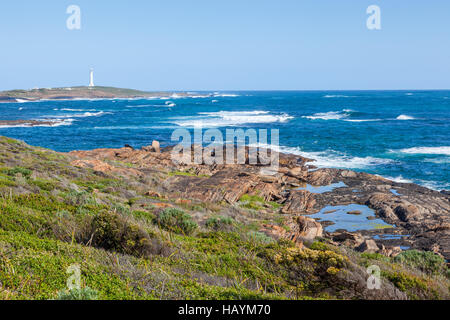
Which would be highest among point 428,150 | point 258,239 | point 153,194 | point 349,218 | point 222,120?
point 222,120

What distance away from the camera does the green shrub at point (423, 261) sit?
841 centimetres

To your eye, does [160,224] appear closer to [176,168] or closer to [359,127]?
[176,168]

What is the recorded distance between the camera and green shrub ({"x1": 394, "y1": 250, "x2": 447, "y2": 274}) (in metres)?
8.41

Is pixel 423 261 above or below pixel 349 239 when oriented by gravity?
above

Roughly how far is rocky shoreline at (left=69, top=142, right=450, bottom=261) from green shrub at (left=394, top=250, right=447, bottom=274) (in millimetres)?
2123

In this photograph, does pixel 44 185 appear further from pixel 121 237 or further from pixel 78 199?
pixel 121 237

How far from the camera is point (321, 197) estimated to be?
2005cm

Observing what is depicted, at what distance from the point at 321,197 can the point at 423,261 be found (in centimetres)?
1111

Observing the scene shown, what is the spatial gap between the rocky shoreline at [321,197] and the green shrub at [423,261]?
212 centimetres

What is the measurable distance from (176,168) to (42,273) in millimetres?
19996

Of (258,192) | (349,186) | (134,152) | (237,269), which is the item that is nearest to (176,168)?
(134,152)

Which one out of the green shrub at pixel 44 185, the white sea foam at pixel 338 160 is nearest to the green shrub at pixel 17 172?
the green shrub at pixel 44 185

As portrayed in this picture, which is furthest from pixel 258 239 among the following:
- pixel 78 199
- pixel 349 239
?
pixel 349 239

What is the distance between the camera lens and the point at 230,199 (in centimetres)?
1748
